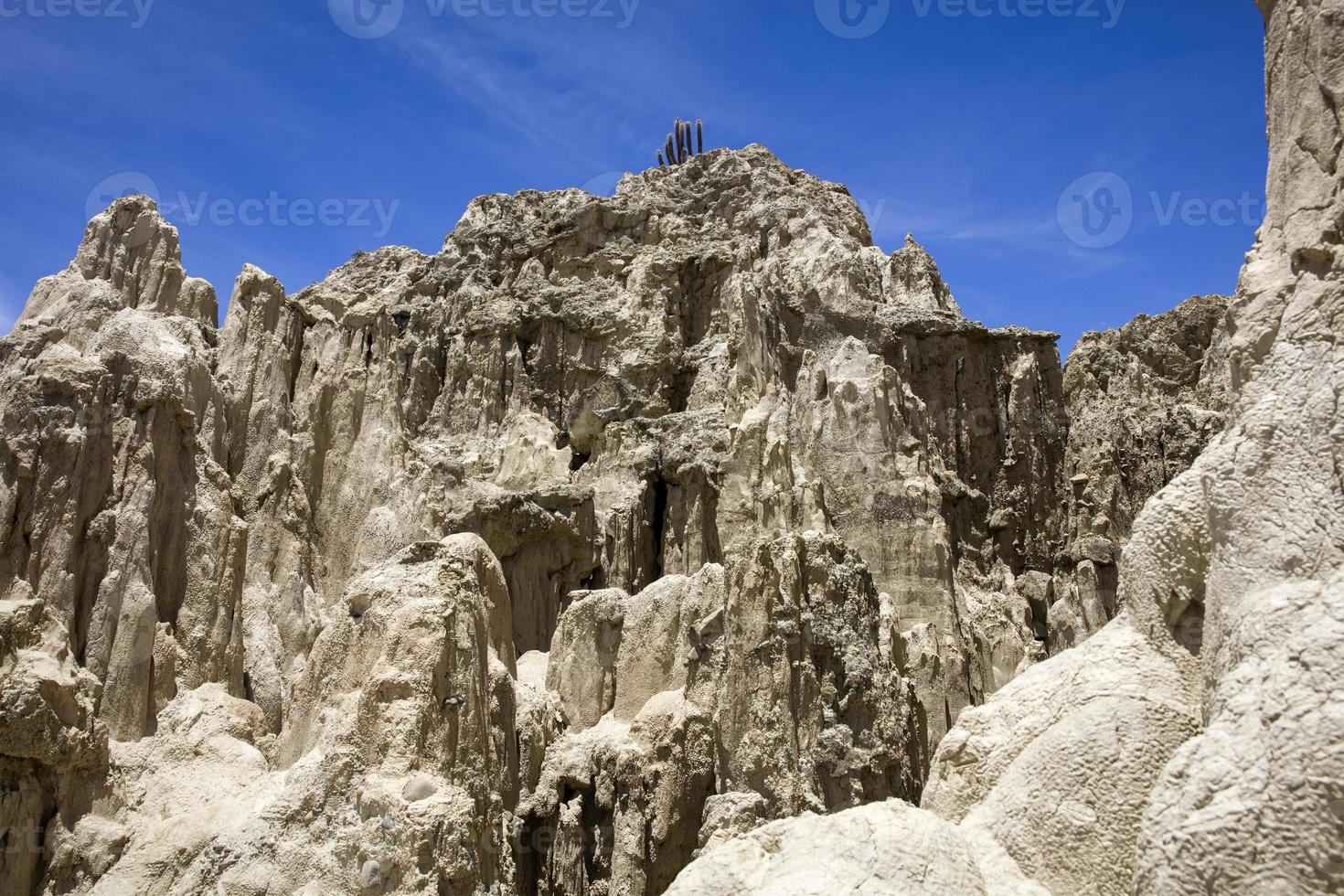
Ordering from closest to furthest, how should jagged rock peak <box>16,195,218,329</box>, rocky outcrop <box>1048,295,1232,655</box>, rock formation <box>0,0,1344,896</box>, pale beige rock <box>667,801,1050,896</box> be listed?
pale beige rock <box>667,801,1050,896</box>
rock formation <box>0,0,1344,896</box>
jagged rock peak <box>16,195,218,329</box>
rocky outcrop <box>1048,295,1232,655</box>

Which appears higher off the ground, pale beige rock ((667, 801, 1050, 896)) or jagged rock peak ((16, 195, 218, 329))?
jagged rock peak ((16, 195, 218, 329))

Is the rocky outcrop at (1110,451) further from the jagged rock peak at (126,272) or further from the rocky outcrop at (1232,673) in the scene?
the jagged rock peak at (126,272)

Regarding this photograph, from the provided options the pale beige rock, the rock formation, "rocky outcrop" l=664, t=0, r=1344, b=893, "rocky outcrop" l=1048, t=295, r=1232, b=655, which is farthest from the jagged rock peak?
"rocky outcrop" l=1048, t=295, r=1232, b=655

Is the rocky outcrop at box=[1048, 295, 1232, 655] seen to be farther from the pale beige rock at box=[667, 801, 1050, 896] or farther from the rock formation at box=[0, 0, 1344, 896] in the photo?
the pale beige rock at box=[667, 801, 1050, 896]

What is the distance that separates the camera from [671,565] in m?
27.2

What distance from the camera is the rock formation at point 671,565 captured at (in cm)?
701

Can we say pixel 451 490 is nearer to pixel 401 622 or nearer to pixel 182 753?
pixel 182 753

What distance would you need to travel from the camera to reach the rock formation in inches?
276

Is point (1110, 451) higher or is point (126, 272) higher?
point (126, 272)

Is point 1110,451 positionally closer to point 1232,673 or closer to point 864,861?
point 1232,673

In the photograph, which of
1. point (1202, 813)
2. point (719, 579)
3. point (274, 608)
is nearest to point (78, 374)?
point (274, 608)

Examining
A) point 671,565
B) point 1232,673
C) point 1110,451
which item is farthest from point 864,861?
point 1110,451

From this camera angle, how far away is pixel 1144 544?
788 centimetres

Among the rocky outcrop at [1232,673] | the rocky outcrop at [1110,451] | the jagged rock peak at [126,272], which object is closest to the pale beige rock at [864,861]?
the rocky outcrop at [1232,673]
